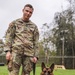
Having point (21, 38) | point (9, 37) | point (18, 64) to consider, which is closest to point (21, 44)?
point (21, 38)

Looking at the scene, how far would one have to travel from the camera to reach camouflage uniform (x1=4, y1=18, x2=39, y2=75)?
8.09m

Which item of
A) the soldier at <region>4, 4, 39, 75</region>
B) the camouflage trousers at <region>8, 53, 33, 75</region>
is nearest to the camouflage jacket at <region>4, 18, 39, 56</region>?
the soldier at <region>4, 4, 39, 75</region>

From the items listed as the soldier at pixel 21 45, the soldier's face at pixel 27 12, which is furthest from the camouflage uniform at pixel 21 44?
the soldier's face at pixel 27 12

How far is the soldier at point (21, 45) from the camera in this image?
26.4 feet

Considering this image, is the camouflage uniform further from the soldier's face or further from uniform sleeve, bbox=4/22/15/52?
the soldier's face

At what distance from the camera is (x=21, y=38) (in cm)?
812

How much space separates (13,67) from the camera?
802 centimetres

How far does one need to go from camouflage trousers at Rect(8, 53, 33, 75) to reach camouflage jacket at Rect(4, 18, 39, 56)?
0.12 meters

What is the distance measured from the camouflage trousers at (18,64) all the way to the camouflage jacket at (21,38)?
124 millimetres

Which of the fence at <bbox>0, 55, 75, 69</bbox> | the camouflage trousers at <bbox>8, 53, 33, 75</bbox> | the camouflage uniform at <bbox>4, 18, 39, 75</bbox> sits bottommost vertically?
the fence at <bbox>0, 55, 75, 69</bbox>

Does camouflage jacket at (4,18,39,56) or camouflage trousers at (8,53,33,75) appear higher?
camouflage jacket at (4,18,39,56)

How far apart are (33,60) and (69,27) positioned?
185ft

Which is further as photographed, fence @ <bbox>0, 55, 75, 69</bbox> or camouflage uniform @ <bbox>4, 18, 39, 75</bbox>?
fence @ <bbox>0, 55, 75, 69</bbox>

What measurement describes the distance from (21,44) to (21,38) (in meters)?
0.15
